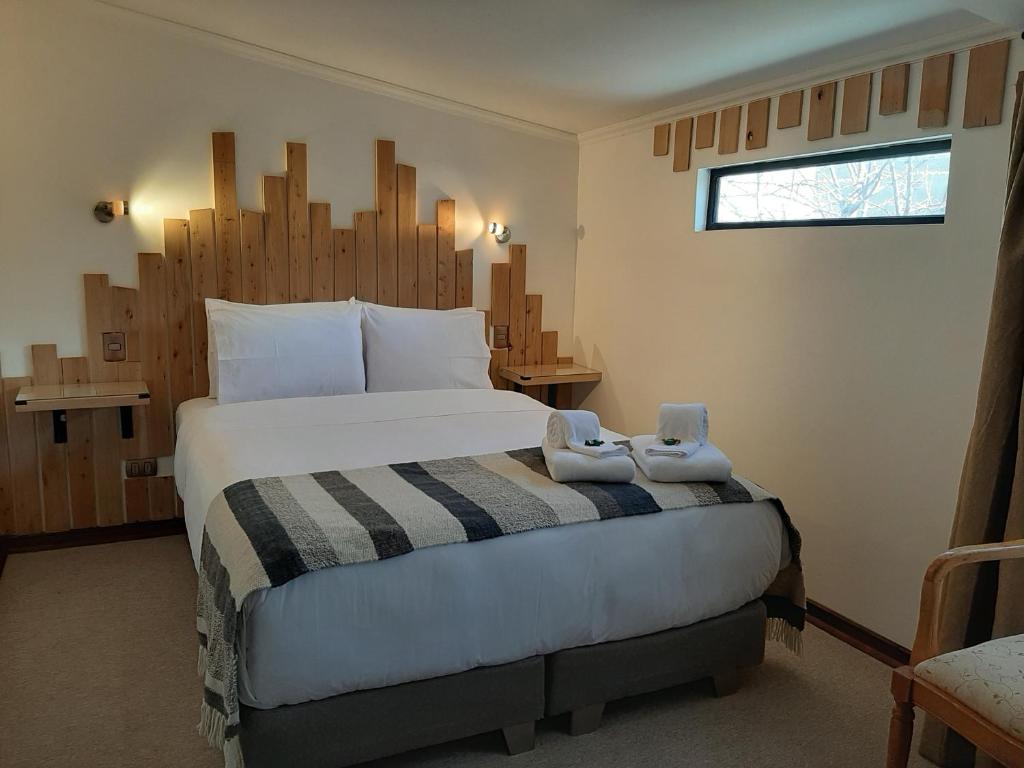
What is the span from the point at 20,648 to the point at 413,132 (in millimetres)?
2977

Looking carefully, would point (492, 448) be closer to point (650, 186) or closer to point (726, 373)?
point (726, 373)

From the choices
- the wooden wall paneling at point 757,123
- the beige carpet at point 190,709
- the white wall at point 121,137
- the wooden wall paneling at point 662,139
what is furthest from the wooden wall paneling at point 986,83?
the white wall at point 121,137

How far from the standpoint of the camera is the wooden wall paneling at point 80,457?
12.0 ft

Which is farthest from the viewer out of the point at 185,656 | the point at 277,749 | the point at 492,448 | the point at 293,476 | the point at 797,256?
the point at 797,256

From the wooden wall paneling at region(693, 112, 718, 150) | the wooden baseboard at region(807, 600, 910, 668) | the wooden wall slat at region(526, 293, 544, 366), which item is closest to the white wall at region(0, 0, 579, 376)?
the wooden wall slat at region(526, 293, 544, 366)

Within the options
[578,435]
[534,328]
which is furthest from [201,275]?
[578,435]

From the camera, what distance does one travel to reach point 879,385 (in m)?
2.94

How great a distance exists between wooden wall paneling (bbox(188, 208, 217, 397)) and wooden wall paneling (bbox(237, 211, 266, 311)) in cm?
14

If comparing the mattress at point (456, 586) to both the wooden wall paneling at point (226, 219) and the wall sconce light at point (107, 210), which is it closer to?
the wooden wall paneling at point (226, 219)

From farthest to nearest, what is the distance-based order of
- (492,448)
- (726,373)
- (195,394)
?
(195,394), (726,373), (492,448)

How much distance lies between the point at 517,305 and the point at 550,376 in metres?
0.51

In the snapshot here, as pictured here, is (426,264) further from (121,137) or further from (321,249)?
(121,137)

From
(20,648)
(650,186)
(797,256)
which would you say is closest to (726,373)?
(797,256)

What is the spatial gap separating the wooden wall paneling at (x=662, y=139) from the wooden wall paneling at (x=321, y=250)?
1.72 metres
